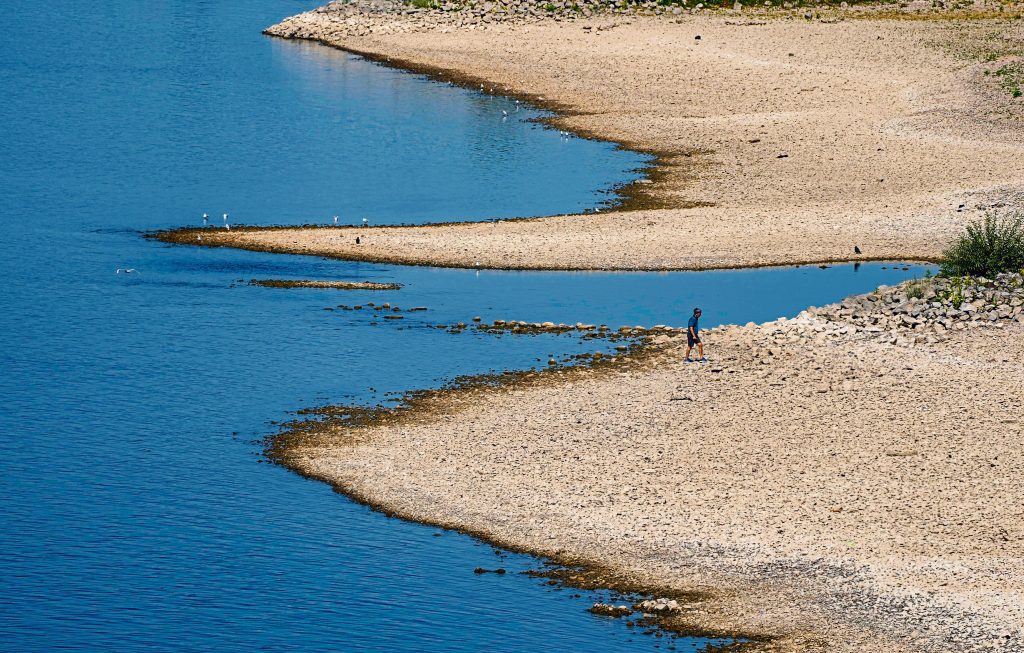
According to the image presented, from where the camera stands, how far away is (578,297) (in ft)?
173

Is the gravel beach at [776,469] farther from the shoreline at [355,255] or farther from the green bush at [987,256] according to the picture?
the shoreline at [355,255]

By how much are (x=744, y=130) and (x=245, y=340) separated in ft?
124

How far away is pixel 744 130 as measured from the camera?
258 ft

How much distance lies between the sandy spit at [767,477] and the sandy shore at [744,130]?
1373cm

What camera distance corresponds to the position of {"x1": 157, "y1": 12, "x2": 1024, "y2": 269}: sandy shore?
192 feet

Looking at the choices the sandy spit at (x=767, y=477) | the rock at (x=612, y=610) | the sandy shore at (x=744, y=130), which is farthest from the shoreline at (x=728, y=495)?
Result: the sandy shore at (x=744, y=130)

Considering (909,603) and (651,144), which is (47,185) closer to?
(651,144)

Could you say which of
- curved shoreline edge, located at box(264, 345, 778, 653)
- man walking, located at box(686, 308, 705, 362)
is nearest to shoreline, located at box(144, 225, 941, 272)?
curved shoreline edge, located at box(264, 345, 778, 653)

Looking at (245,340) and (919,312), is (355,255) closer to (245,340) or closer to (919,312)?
(245,340)

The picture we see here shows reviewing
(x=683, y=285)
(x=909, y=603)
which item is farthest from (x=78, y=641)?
(x=683, y=285)

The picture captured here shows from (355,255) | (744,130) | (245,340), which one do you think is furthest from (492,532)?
(744,130)

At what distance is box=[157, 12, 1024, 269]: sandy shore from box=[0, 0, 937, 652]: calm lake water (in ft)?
7.75

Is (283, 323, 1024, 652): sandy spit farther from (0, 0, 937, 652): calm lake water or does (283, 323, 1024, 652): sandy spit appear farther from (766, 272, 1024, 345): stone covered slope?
(0, 0, 937, 652): calm lake water

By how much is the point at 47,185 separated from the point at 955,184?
39686 millimetres
